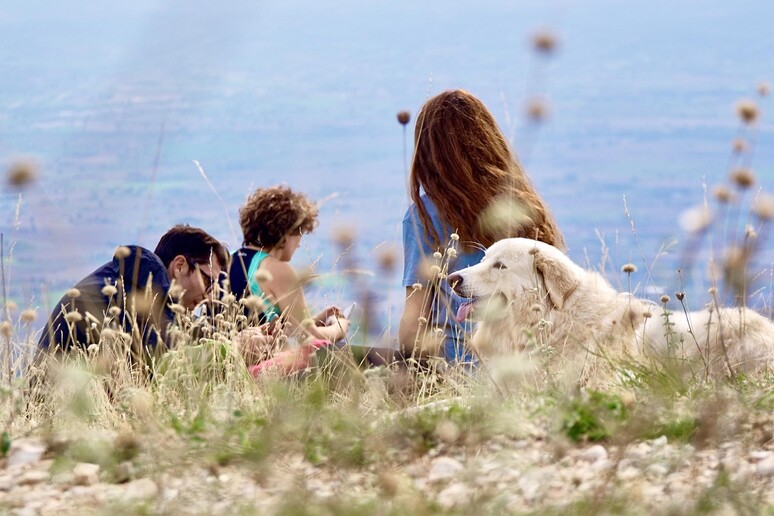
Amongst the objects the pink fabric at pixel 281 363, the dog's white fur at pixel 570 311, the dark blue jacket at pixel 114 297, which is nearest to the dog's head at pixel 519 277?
the dog's white fur at pixel 570 311

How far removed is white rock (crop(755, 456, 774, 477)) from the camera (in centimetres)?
294

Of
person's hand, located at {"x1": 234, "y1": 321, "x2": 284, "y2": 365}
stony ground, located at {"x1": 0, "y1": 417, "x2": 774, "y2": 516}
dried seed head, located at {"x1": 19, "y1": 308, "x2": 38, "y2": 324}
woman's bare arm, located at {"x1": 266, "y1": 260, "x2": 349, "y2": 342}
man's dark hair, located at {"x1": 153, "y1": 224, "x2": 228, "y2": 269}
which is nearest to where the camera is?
stony ground, located at {"x1": 0, "y1": 417, "x2": 774, "y2": 516}

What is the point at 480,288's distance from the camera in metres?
4.91

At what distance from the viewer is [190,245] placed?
6227 mm

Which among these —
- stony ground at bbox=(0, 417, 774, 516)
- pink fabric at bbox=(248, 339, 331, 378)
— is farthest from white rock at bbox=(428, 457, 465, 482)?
pink fabric at bbox=(248, 339, 331, 378)

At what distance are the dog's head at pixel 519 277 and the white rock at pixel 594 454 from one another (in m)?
1.72

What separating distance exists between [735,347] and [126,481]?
2903mm

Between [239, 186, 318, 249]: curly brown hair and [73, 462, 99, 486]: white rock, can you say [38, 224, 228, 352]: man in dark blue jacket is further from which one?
[73, 462, 99, 486]: white rock

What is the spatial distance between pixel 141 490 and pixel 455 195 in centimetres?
291

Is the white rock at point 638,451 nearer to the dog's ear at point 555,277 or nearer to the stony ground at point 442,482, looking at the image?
the stony ground at point 442,482

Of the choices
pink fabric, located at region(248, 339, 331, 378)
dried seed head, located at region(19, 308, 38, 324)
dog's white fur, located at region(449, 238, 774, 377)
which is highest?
dried seed head, located at region(19, 308, 38, 324)

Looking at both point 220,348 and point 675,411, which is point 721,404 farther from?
point 220,348

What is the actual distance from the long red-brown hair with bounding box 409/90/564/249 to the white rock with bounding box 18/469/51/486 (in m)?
2.75

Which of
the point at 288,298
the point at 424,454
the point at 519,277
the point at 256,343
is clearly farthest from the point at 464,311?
the point at 424,454
